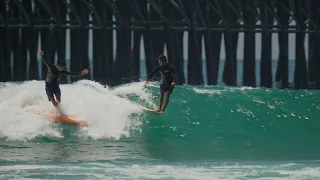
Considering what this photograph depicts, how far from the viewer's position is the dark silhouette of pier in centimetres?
2980

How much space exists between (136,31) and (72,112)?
1142 centimetres

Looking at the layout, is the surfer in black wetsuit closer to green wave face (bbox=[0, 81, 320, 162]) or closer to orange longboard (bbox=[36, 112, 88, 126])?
green wave face (bbox=[0, 81, 320, 162])

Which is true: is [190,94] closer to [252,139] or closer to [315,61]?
[252,139]

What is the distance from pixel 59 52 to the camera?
3019 cm

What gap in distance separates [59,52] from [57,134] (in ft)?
42.0

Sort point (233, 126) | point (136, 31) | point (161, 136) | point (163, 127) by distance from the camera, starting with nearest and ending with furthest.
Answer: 1. point (161, 136)
2. point (163, 127)
3. point (233, 126)
4. point (136, 31)

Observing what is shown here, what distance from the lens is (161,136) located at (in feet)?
59.4

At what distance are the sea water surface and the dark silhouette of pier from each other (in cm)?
661

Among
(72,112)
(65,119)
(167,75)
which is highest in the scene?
(167,75)

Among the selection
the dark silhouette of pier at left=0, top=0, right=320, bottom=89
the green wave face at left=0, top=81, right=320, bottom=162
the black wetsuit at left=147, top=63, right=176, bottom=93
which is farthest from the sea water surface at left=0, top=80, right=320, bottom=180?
the dark silhouette of pier at left=0, top=0, right=320, bottom=89

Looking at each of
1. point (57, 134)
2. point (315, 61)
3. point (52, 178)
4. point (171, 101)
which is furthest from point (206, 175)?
point (315, 61)

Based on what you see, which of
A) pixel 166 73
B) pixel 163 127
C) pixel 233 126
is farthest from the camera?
pixel 233 126

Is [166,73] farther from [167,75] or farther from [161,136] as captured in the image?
[161,136]

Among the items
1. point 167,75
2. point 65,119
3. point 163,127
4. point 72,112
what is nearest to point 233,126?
point 163,127
